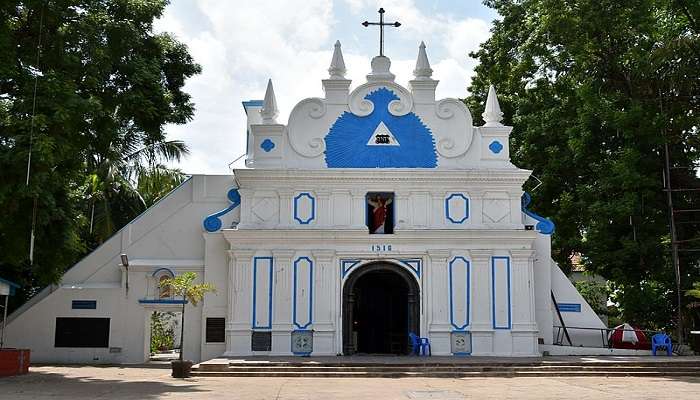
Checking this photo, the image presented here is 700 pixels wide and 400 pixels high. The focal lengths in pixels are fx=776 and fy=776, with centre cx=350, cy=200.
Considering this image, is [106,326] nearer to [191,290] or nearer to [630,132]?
[191,290]

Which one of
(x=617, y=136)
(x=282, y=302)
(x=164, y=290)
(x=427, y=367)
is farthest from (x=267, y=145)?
(x=617, y=136)

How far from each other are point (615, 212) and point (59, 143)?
18650 mm

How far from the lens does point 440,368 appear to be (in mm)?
20828

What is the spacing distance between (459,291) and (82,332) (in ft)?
40.4

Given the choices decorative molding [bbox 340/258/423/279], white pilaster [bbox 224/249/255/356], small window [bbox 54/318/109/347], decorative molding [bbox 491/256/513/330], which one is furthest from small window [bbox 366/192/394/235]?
small window [bbox 54/318/109/347]

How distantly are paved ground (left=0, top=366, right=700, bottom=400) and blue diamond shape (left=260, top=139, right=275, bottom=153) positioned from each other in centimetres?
800

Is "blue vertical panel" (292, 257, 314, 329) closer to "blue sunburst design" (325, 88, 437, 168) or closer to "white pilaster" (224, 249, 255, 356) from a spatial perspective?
"white pilaster" (224, 249, 255, 356)

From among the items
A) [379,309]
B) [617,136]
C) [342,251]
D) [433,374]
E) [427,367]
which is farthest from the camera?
[617,136]

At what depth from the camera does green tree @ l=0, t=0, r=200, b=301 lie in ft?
57.5

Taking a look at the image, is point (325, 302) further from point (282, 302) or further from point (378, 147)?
point (378, 147)

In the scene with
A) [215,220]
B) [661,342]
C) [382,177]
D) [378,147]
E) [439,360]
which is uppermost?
[378,147]

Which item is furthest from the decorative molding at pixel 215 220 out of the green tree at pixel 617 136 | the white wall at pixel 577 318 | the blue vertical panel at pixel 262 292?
the green tree at pixel 617 136

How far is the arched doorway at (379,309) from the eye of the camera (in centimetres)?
2464

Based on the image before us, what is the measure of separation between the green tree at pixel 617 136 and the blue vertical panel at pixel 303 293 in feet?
35.4
